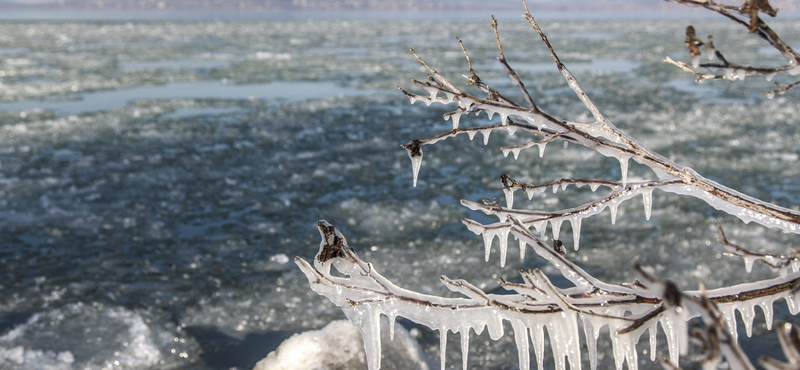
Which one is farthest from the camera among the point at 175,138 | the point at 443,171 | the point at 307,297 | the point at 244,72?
the point at 244,72

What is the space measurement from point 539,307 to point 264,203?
21.3 ft

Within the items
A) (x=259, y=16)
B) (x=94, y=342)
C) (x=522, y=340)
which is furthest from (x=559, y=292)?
(x=259, y=16)

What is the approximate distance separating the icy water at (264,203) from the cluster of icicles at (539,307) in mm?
2189

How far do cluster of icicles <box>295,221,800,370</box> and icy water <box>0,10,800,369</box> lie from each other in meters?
2.19

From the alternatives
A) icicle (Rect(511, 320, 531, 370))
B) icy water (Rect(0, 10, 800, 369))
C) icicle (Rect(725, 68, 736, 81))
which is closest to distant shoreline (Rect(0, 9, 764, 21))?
icy water (Rect(0, 10, 800, 369))

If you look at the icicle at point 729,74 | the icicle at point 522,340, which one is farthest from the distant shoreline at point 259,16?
the icicle at point 522,340

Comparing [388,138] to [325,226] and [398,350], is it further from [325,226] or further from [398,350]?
[325,226]

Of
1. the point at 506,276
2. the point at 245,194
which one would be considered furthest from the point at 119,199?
the point at 506,276

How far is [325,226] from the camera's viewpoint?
80.3 inches

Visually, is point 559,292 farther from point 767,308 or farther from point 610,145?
point 767,308

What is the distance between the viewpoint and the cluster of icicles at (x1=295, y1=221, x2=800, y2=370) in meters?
1.87

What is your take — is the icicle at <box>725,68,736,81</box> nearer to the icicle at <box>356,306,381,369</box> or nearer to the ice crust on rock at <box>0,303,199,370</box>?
the icicle at <box>356,306,381,369</box>

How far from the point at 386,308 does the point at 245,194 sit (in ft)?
21.7

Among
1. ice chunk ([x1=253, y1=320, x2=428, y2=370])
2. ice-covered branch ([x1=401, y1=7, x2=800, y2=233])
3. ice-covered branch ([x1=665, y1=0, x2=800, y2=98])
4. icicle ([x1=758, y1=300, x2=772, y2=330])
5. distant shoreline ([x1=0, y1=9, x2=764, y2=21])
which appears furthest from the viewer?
distant shoreline ([x1=0, y1=9, x2=764, y2=21])
